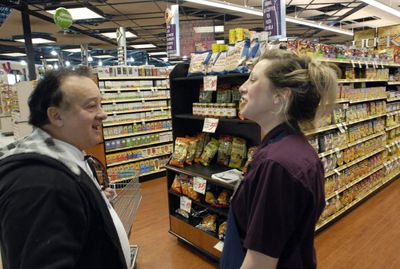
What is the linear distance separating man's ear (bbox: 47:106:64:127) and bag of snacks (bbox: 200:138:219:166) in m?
2.25

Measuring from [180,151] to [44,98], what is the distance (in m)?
2.26

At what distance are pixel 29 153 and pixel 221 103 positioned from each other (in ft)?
7.46

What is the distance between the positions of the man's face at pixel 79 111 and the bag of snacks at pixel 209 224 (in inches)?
89.2

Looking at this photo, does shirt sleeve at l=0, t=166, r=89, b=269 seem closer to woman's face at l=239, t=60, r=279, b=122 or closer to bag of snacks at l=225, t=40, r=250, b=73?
woman's face at l=239, t=60, r=279, b=122

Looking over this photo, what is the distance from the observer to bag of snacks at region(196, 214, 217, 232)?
10.6 ft

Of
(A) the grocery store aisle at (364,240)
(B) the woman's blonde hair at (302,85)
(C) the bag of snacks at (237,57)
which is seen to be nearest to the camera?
(B) the woman's blonde hair at (302,85)

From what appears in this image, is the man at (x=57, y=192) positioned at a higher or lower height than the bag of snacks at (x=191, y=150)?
higher

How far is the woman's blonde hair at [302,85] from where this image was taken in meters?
1.30

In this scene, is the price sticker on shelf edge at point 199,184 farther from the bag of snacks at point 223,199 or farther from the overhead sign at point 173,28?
the overhead sign at point 173,28

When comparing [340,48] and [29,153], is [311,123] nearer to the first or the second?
[29,153]

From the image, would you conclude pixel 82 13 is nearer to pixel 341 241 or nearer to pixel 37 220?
pixel 341 241

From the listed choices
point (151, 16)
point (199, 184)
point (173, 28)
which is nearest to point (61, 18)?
point (173, 28)

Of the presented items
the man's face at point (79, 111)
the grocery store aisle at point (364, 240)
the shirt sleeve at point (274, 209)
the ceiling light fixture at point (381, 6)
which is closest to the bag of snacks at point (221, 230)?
the grocery store aisle at point (364, 240)

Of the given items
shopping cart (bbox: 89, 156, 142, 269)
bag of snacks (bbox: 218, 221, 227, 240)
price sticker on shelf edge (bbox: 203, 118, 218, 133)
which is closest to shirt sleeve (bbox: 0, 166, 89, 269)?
shopping cart (bbox: 89, 156, 142, 269)
